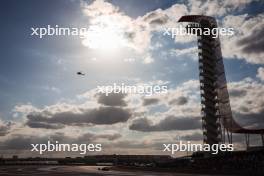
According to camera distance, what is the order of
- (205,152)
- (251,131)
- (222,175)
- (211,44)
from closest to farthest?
(222,175), (251,131), (205,152), (211,44)

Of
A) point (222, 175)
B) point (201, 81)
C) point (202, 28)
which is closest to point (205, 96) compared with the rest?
point (201, 81)

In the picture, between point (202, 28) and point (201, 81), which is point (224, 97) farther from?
point (202, 28)

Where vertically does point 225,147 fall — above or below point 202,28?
below

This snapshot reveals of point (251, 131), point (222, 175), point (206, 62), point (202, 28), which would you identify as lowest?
point (222, 175)

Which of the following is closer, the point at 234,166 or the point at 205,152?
the point at 234,166

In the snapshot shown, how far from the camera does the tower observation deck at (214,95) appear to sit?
4715 inches

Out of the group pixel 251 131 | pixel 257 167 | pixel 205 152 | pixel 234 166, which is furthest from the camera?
pixel 205 152

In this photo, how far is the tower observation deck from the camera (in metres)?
120

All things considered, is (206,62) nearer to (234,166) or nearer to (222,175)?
(234,166)

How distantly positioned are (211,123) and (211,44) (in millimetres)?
30722

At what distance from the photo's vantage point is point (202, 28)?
140m

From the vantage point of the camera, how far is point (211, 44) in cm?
13375

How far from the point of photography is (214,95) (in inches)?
4921

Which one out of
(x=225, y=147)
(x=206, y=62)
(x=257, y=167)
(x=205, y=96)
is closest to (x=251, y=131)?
(x=225, y=147)
